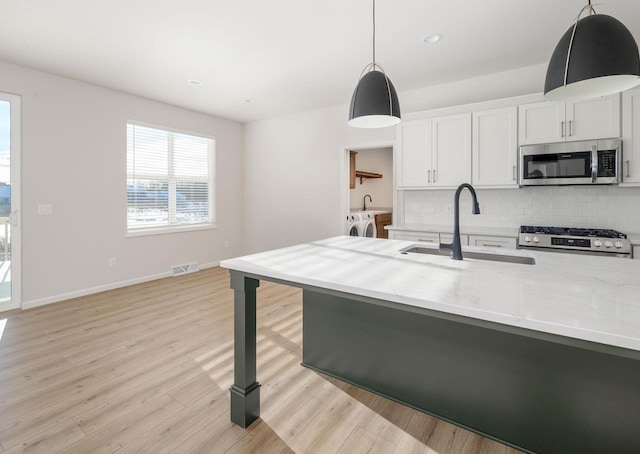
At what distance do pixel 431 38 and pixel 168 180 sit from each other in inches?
166

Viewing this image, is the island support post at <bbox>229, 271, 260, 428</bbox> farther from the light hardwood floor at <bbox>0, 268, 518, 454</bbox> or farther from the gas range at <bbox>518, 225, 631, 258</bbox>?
the gas range at <bbox>518, 225, 631, 258</bbox>

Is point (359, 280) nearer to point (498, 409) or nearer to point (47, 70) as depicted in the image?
point (498, 409)

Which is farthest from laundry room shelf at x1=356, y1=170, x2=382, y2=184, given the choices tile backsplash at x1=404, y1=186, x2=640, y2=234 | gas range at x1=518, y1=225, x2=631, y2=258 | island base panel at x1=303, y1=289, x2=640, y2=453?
island base panel at x1=303, y1=289, x2=640, y2=453

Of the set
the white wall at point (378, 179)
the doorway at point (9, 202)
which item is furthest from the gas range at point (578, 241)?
the doorway at point (9, 202)

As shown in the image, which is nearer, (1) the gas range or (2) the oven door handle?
(1) the gas range

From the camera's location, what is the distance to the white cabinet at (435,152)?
370cm

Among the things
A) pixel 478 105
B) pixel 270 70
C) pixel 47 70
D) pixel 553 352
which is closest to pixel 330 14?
pixel 270 70

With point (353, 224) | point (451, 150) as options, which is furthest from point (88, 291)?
point (451, 150)

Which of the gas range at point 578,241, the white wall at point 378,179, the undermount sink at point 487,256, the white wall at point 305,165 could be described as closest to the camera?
the undermount sink at point 487,256

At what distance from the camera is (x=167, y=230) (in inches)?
201

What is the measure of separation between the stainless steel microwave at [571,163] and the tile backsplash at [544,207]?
0.40 meters

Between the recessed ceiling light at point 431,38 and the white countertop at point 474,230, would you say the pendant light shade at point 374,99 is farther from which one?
the white countertop at point 474,230

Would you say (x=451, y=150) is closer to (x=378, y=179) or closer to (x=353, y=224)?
(x=353, y=224)

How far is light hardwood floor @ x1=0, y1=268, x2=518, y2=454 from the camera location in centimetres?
164
